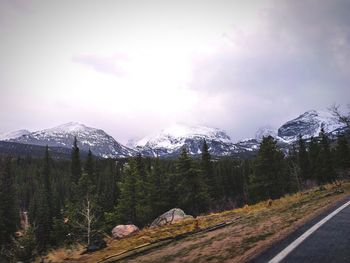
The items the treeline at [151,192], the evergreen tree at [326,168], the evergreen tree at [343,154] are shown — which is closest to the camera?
the treeline at [151,192]

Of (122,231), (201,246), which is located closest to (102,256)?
(201,246)

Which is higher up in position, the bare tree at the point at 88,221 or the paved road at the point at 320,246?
the paved road at the point at 320,246

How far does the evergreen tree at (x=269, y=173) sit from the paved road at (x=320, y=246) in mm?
38156

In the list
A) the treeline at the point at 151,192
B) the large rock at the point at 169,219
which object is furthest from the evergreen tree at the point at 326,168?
the large rock at the point at 169,219

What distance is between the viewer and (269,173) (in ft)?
153

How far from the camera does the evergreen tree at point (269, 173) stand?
45.9 meters

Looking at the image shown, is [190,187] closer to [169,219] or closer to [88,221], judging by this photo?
[169,219]

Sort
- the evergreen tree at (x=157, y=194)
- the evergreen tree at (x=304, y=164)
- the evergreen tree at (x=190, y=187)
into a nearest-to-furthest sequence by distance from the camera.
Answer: the evergreen tree at (x=190, y=187) < the evergreen tree at (x=157, y=194) < the evergreen tree at (x=304, y=164)

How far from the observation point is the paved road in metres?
5.95

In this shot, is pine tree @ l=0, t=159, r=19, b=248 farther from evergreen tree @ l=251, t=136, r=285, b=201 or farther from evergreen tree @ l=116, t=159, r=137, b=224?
evergreen tree @ l=251, t=136, r=285, b=201

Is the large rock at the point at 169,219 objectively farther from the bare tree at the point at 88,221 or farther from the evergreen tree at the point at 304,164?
the evergreen tree at the point at 304,164

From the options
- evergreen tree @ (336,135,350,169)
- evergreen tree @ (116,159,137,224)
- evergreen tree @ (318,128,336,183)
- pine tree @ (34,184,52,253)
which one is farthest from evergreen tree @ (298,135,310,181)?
pine tree @ (34,184,52,253)

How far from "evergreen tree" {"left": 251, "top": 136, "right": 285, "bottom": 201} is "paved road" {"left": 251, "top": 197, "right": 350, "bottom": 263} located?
125 ft

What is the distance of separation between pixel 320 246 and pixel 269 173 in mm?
41308
